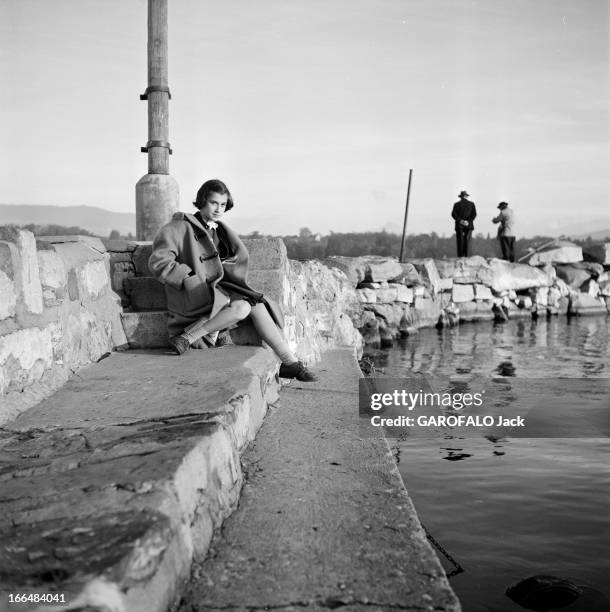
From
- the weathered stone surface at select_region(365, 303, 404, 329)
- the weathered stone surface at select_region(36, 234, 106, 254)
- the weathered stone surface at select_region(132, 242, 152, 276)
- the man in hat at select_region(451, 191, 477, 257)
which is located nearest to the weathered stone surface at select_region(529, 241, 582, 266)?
the man in hat at select_region(451, 191, 477, 257)

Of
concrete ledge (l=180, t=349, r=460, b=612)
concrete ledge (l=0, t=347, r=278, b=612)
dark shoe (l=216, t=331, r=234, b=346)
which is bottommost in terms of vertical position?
concrete ledge (l=180, t=349, r=460, b=612)

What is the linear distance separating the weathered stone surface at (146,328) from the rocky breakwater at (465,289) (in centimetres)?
915

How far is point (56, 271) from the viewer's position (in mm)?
3707

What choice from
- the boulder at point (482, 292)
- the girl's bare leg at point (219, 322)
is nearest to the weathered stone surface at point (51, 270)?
the girl's bare leg at point (219, 322)

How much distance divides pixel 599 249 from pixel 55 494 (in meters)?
21.5

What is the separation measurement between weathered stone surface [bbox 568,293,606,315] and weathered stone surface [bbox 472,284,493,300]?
9.27 feet

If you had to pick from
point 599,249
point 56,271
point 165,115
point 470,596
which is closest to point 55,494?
point 470,596

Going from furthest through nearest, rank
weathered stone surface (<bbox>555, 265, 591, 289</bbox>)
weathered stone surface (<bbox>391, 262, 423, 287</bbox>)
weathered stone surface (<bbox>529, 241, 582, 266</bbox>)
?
weathered stone surface (<bbox>529, 241, 582, 266</bbox>)
weathered stone surface (<bbox>555, 265, 591, 289</bbox>)
weathered stone surface (<bbox>391, 262, 423, 287</bbox>)

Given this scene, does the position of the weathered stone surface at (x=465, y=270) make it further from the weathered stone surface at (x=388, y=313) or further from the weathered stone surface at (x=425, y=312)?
the weathered stone surface at (x=388, y=313)

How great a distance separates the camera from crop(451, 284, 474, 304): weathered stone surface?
686 inches

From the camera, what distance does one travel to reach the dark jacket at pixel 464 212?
17125 millimetres

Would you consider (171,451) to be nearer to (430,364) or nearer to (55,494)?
(55,494)

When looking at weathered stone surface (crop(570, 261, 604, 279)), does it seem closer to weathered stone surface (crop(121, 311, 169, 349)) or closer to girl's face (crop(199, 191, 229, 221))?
girl's face (crop(199, 191, 229, 221))

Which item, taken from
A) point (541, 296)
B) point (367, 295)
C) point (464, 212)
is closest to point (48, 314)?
point (367, 295)
